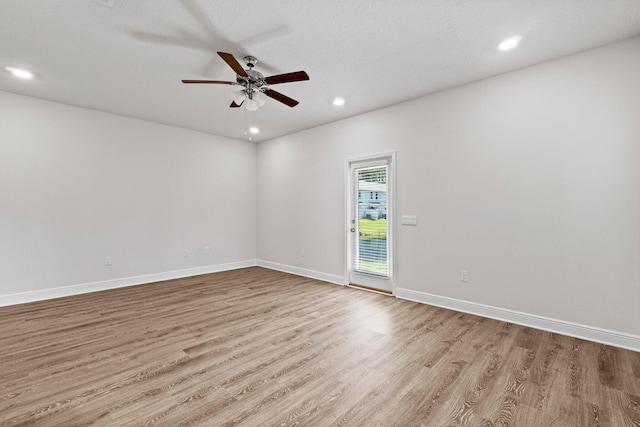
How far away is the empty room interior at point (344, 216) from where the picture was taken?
2.03 m

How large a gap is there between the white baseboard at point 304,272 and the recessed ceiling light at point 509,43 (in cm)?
386

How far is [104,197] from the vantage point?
4.66 meters

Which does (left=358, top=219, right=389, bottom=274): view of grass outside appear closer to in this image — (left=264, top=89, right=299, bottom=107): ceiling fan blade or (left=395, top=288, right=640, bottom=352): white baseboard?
(left=395, top=288, right=640, bottom=352): white baseboard

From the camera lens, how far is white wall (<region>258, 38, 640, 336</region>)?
2674mm

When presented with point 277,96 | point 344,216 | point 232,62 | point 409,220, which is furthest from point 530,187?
point 232,62

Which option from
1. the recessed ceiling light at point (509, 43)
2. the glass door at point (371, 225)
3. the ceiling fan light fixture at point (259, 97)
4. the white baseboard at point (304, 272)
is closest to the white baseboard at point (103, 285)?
the white baseboard at point (304, 272)

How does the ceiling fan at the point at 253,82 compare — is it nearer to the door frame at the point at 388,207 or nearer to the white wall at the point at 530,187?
the door frame at the point at 388,207

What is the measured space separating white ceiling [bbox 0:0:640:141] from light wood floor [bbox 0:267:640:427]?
2.96m

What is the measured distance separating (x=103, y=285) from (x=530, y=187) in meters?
6.37

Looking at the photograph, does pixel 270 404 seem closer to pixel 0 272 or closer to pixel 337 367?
pixel 337 367

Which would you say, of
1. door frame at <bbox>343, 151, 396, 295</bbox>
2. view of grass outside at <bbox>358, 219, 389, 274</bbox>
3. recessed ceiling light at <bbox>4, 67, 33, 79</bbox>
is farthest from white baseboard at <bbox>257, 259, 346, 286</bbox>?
recessed ceiling light at <bbox>4, 67, 33, 79</bbox>

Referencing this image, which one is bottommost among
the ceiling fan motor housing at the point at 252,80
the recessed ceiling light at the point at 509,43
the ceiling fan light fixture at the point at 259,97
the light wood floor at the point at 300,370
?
the light wood floor at the point at 300,370

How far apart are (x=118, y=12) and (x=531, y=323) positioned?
5.09m

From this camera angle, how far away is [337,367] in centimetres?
227
